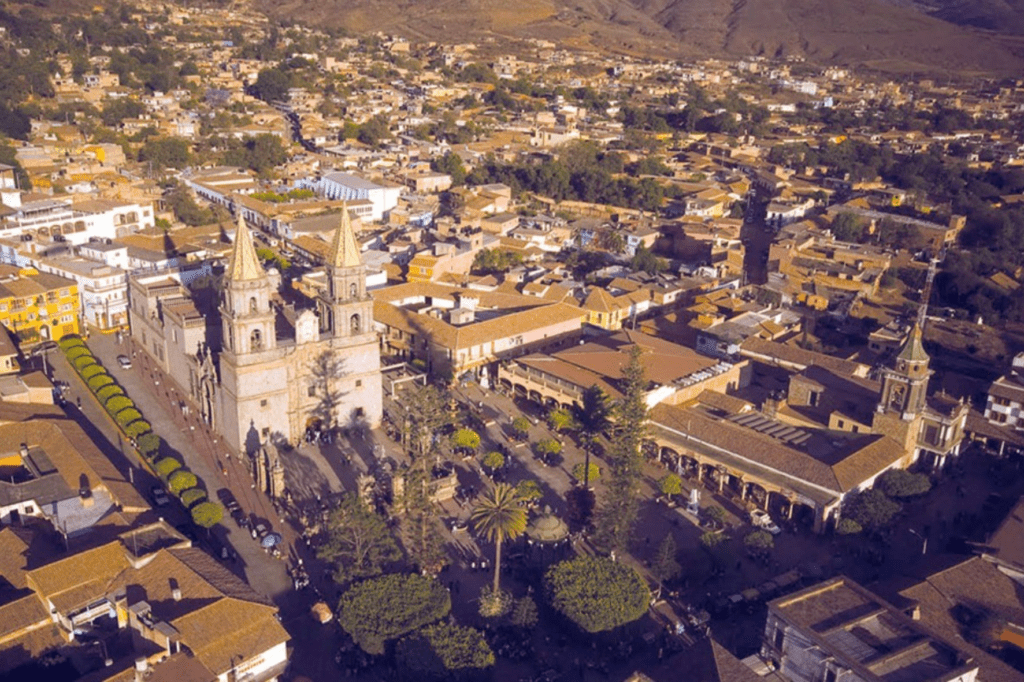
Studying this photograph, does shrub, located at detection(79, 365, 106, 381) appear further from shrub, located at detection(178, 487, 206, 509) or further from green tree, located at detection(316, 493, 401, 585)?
green tree, located at detection(316, 493, 401, 585)

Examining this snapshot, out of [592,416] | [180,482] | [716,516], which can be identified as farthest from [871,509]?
[180,482]

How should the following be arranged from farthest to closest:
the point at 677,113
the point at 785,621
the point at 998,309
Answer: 1. the point at 677,113
2. the point at 998,309
3. the point at 785,621

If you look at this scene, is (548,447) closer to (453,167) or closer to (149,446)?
(149,446)

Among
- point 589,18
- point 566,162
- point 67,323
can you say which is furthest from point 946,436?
point 589,18

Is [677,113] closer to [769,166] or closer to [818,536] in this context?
[769,166]

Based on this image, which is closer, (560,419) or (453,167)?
(560,419)

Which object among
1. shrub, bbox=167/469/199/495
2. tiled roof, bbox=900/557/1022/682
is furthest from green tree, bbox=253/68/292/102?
tiled roof, bbox=900/557/1022/682

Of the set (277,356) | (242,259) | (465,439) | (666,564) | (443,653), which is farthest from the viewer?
(465,439)
